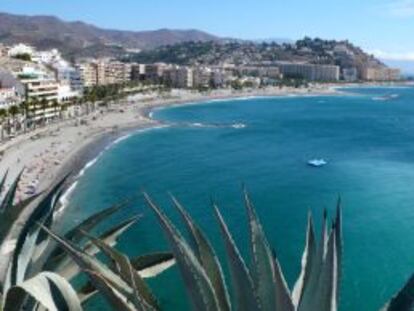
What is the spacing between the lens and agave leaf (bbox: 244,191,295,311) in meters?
3.79

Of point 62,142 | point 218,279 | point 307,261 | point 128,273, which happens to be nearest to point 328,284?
point 307,261

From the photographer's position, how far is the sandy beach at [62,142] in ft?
155

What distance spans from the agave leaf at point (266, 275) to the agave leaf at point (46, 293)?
3.66ft

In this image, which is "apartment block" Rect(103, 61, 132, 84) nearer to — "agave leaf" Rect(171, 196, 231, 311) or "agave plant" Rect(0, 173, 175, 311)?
"agave plant" Rect(0, 173, 175, 311)

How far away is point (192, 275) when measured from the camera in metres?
4.27

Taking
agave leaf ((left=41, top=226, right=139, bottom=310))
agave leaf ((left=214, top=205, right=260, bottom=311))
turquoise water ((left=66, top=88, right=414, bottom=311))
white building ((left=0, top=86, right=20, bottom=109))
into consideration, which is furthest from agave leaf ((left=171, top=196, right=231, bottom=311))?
white building ((left=0, top=86, right=20, bottom=109))

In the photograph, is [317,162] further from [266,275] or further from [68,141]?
[266,275]

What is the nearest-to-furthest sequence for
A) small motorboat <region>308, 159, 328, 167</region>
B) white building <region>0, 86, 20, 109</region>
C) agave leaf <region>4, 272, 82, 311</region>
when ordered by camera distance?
agave leaf <region>4, 272, 82, 311</region>
small motorboat <region>308, 159, 328, 167</region>
white building <region>0, 86, 20, 109</region>

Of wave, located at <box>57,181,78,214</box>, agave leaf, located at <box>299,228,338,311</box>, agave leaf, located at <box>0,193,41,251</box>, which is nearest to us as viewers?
agave leaf, located at <box>299,228,338,311</box>

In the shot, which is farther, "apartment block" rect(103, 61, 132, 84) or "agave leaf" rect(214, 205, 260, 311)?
"apartment block" rect(103, 61, 132, 84)

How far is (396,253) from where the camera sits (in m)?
31.8

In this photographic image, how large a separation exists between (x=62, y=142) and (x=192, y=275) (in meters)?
60.5

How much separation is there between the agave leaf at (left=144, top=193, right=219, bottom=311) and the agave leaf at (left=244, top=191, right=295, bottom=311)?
29 centimetres

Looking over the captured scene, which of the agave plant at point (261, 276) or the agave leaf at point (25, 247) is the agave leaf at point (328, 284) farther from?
the agave leaf at point (25, 247)
